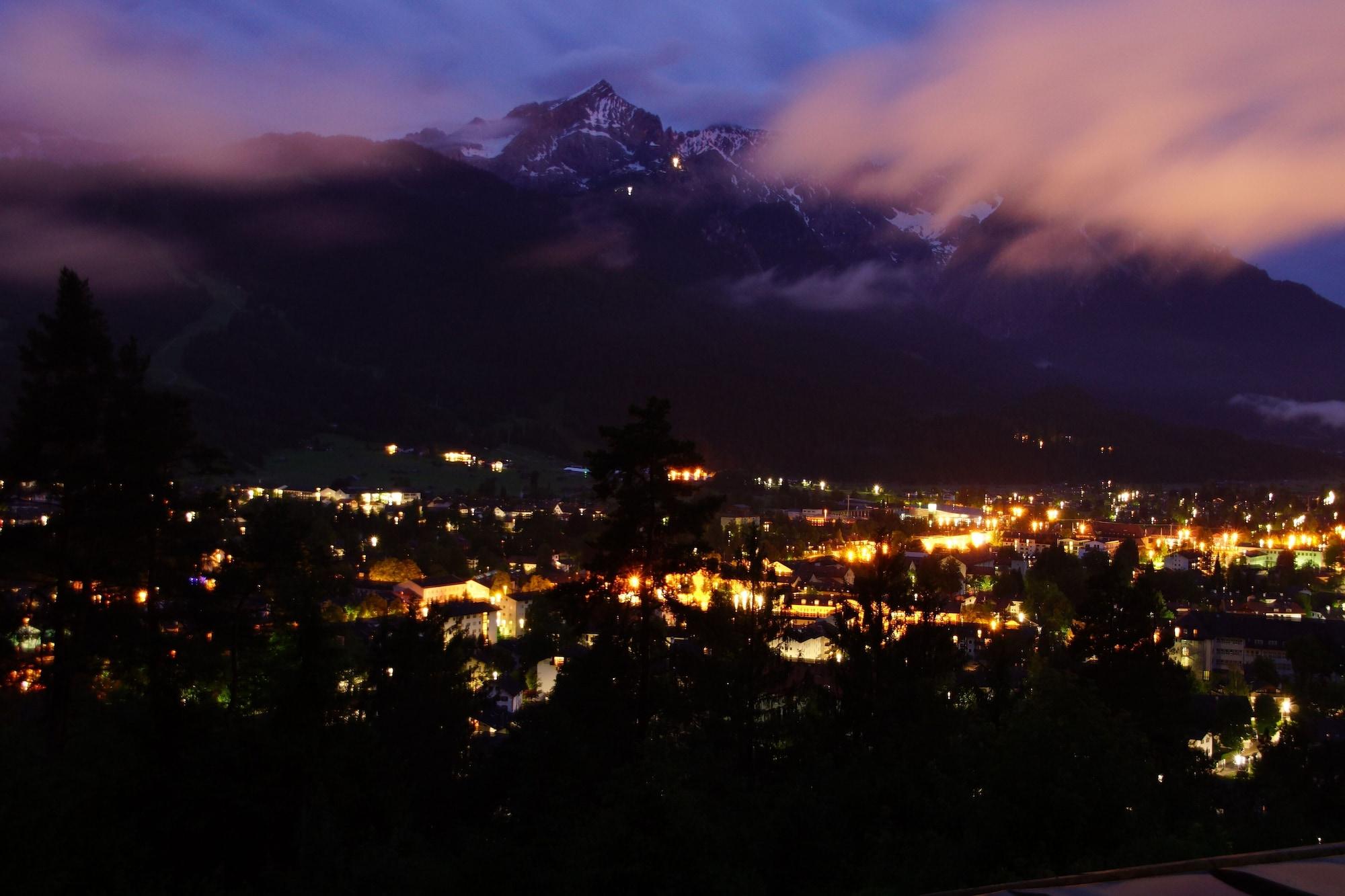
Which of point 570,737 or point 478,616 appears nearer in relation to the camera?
point 570,737

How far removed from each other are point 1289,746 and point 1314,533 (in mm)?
70672

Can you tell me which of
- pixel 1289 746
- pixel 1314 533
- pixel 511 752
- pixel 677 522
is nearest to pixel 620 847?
pixel 511 752

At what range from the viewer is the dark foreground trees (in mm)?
7047

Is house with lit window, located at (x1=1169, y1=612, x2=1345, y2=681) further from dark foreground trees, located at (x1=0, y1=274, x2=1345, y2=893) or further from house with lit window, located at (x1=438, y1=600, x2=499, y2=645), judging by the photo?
house with lit window, located at (x1=438, y1=600, x2=499, y2=645)

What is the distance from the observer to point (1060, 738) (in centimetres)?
738

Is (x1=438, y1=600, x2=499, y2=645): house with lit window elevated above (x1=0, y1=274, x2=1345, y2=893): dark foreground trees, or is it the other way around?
(x1=0, y1=274, x2=1345, y2=893): dark foreground trees

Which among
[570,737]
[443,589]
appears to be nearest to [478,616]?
[443,589]

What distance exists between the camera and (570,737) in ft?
36.4

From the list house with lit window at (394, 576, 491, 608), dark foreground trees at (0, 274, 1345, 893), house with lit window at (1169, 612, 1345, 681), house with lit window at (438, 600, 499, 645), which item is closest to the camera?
dark foreground trees at (0, 274, 1345, 893)

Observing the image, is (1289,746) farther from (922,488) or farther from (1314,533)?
(922,488)

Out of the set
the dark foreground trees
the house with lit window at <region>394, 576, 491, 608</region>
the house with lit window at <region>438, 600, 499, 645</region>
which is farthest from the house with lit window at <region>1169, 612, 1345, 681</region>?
the house with lit window at <region>394, 576, 491, 608</region>

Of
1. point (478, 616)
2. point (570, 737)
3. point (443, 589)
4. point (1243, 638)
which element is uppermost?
point (570, 737)

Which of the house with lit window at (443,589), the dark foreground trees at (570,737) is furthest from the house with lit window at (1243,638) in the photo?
the house with lit window at (443,589)

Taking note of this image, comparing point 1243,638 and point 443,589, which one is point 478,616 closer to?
point 443,589
